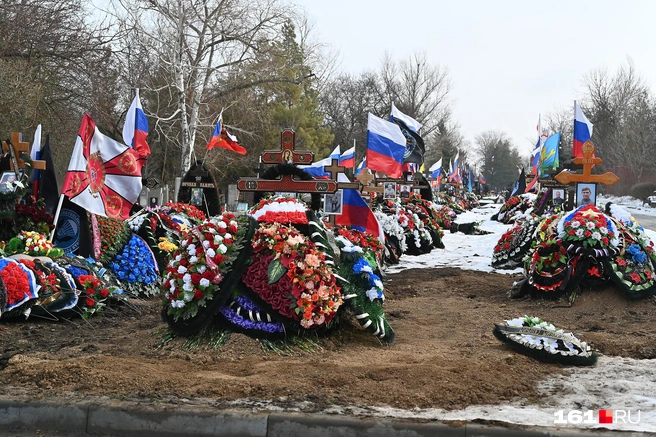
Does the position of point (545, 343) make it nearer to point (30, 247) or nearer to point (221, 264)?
point (221, 264)

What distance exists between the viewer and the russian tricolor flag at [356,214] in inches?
383

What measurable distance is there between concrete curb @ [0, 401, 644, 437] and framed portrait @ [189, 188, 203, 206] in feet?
32.8

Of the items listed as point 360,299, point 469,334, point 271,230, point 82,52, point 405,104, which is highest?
point 405,104

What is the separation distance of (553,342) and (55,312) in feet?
19.3

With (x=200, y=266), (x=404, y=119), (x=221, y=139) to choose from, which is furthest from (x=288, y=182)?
(x=404, y=119)

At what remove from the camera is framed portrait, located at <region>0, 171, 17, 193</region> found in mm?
9109

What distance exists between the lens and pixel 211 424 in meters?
4.50

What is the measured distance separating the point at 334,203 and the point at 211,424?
580 cm

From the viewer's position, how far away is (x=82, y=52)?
19.9 meters

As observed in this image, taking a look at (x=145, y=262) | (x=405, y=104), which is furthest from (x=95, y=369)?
(x=405, y=104)

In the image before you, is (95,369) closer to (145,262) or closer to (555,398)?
(555,398)

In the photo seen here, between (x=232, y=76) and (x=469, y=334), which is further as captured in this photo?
(x=232, y=76)

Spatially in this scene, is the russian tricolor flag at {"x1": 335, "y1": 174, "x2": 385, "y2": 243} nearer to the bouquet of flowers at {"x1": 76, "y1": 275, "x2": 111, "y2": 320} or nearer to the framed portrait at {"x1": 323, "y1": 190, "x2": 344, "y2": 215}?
the framed portrait at {"x1": 323, "y1": 190, "x2": 344, "y2": 215}

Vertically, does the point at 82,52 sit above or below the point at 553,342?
above
